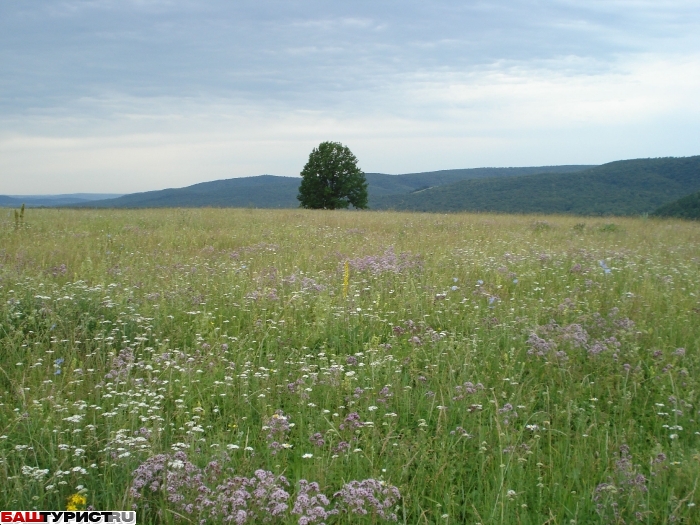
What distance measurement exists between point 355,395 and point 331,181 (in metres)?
48.0

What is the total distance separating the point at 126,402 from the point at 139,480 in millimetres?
880

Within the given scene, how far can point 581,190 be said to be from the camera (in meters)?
67.1

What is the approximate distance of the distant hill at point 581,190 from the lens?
5524 cm

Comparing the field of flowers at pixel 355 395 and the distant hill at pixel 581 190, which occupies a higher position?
the distant hill at pixel 581 190

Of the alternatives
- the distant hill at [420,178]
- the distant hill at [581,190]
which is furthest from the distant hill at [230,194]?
the distant hill at [581,190]

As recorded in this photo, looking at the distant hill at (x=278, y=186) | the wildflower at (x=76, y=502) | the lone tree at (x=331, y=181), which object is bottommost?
the wildflower at (x=76, y=502)

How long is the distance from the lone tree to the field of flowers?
42.7 meters

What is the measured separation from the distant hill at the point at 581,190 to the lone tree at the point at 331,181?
714 cm

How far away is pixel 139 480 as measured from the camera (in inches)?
98.0

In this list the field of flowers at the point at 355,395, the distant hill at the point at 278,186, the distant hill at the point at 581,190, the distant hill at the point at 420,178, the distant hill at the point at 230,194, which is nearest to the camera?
the field of flowers at the point at 355,395

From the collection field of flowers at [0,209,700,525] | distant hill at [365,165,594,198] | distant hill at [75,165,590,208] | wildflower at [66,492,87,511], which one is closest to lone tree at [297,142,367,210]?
field of flowers at [0,209,700,525]

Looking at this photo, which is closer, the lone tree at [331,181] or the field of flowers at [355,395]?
the field of flowers at [355,395]

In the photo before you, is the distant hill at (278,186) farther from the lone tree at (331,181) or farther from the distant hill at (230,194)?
the lone tree at (331,181)

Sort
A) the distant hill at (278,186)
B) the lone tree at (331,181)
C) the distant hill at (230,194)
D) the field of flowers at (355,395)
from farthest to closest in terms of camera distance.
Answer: the distant hill at (278,186)
the distant hill at (230,194)
the lone tree at (331,181)
the field of flowers at (355,395)
